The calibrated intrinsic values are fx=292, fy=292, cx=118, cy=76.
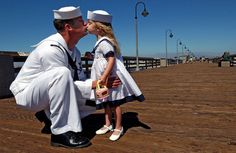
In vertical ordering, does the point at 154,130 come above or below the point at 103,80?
below

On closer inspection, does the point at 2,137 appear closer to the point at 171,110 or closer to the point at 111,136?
the point at 111,136

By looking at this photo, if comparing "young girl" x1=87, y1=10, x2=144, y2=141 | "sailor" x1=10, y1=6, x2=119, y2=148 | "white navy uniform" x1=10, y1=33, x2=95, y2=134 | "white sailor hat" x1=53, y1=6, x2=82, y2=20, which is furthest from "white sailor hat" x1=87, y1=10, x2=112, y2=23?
"white navy uniform" x1=10, y1=33, x2=95, y2=134

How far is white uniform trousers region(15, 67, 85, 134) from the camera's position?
9.64 ft

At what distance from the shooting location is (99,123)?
404 cm

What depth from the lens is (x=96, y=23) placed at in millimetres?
3521

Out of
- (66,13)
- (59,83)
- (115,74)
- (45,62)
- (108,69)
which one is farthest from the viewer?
(115,74)

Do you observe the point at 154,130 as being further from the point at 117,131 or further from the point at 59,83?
the point at 59,83

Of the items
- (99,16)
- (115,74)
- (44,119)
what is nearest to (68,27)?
(99,16)

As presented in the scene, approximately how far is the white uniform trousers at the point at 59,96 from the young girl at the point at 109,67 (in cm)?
44

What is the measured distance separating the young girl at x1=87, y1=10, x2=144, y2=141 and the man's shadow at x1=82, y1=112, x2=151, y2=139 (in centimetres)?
16

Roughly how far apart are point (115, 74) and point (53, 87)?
81 cm

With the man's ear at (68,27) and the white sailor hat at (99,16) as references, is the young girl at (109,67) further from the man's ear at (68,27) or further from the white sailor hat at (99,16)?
the man's ear at (68,27)

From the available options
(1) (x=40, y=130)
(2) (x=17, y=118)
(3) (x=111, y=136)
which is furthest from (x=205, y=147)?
(2) (x=17, y=118)

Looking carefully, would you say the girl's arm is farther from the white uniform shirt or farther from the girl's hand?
the white uniform shirt
